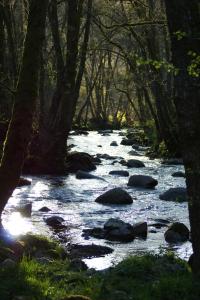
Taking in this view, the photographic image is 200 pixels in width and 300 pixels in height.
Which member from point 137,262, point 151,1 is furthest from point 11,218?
point 151,1

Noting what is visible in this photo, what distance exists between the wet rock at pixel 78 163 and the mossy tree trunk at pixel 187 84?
50.4 feet

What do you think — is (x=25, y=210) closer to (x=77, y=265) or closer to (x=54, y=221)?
(x=54, y=221)

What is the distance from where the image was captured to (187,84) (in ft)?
19.5

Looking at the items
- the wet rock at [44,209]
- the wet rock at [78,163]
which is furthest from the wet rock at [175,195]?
the wet rock at [78,163]

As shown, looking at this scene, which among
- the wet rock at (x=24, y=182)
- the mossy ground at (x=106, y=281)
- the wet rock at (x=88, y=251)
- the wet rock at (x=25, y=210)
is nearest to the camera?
the mossy ground at (x=106, y=281)

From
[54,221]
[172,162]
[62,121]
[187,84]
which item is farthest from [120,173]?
[187,84]

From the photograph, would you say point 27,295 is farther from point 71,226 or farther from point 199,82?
point 71,226

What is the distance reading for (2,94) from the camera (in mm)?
23641

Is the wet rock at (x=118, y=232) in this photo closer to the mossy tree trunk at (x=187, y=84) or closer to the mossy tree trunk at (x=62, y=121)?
the mossy tree trunk at (x=187, y=84)

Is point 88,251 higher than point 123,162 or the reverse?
higher

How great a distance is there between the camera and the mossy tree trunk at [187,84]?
230 inches

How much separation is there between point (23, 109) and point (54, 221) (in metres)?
4.01

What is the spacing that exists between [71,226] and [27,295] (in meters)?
5.58

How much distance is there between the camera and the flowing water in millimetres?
9945
